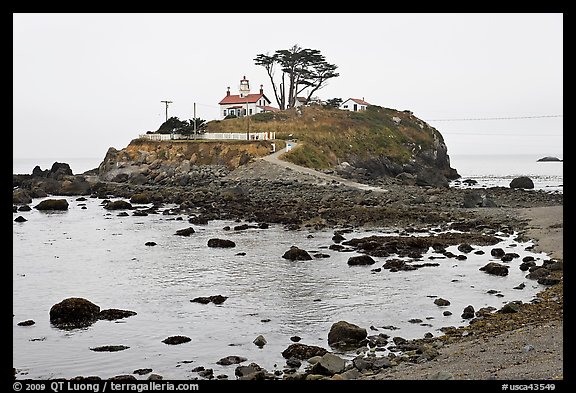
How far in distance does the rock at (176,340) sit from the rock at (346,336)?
11.6ft

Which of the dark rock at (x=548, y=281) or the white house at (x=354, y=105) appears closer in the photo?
the dark rock at (x=548, y=281)

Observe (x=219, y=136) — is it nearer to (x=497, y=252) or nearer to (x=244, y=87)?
(x=244, y=87)

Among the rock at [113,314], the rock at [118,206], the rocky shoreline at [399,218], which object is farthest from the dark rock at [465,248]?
the rock at [118,206]

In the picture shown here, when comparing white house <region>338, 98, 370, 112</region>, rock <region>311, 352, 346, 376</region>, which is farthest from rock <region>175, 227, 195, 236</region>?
white house <region>338, 98, 370, 112</region>

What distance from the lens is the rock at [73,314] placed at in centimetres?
1677

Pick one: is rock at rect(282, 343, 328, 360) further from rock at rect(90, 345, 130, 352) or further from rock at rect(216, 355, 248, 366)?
rock at rect(90, 345, 130, 352)

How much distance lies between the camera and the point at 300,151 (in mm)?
69000

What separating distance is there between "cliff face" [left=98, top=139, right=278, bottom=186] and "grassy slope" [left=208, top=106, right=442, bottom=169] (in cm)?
557

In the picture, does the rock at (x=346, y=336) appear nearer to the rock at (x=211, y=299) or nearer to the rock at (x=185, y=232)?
the rock at (x=211, y=299)

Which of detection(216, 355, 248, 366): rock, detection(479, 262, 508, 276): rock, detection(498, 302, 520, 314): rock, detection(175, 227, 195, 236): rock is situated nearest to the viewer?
detection(216, 355, 248, 366): rock

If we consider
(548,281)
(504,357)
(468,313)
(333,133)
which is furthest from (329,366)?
(333,133)

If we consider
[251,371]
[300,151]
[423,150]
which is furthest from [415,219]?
[423,150]

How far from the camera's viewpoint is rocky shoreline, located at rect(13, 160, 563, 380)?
36.5 feet
